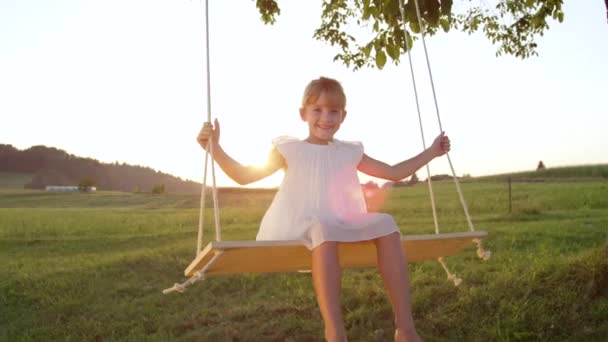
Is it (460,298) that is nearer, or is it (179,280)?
(460,298)

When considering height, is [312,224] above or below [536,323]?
above

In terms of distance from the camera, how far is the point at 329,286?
125 inches

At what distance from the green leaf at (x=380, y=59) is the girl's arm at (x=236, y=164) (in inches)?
88.2

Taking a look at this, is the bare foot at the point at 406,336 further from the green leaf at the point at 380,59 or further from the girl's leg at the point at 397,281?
the green leaf at the point at 380,59

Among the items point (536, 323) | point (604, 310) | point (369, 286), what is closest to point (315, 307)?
point (369, 286)

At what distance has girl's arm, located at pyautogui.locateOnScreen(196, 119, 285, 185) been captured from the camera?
3.54 m

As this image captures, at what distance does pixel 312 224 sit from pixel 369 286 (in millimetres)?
3267

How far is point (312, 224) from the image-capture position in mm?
3416

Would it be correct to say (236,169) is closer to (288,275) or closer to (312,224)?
(312,224)

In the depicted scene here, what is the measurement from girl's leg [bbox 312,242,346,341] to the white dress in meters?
0.11

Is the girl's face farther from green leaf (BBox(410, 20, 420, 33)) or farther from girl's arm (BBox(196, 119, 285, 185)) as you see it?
green leaf (BBox(410, 20, 420, 33))

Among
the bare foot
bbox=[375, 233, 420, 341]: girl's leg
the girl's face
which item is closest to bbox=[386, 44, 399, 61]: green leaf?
the girl's face

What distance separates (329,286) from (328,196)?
681 millimetres

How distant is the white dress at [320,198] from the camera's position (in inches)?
134
